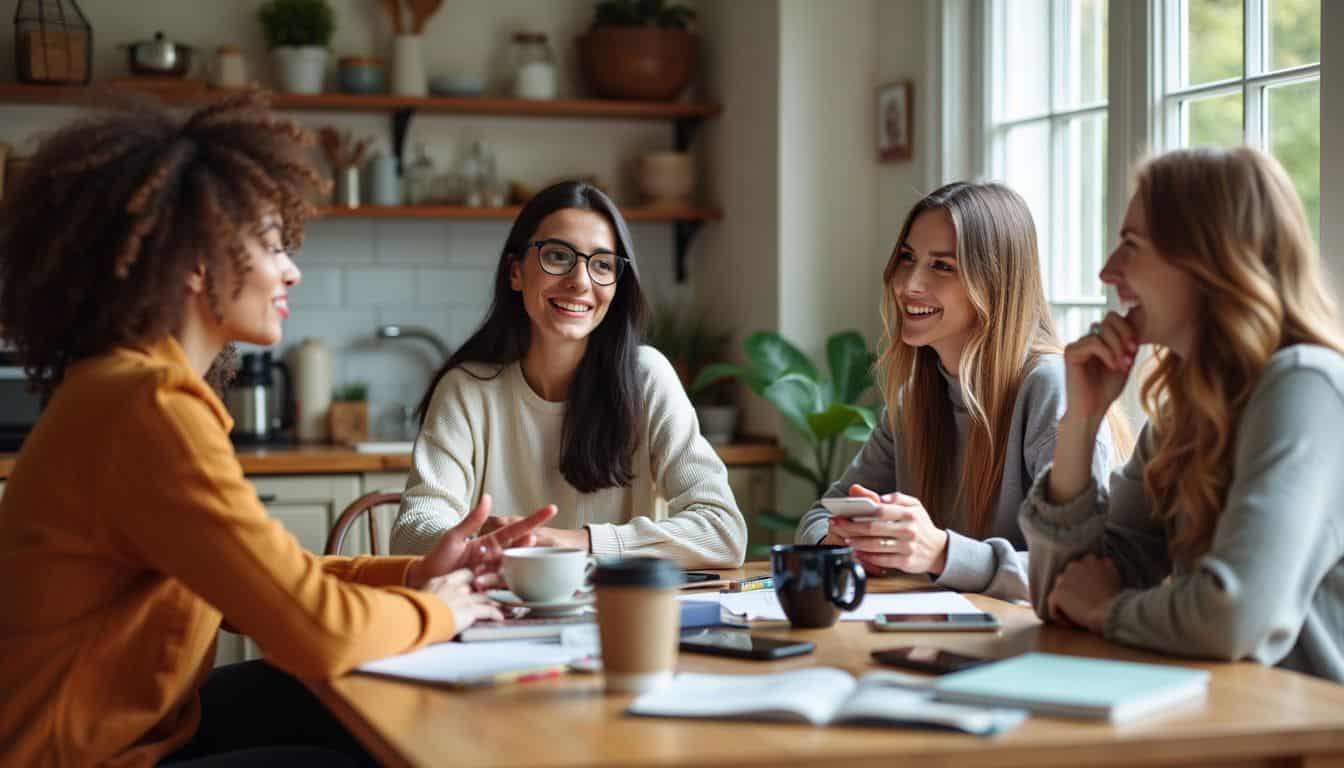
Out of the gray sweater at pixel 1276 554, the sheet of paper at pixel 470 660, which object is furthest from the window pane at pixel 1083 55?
the sheet of paper at pixel 470 660

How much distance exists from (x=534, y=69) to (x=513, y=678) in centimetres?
329

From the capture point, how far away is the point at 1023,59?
3.65m

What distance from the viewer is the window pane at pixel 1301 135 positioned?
262 centimetres

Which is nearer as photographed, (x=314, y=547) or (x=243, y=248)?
(x=243, y=248)

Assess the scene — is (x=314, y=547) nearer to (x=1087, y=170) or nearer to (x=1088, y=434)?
(x=1087, y=170)

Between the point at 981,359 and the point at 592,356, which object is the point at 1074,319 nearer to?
the point at 981,359

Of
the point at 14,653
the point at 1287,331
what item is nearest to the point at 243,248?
the point at 14,653

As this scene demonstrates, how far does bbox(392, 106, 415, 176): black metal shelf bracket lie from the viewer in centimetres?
443

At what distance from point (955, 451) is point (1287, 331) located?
97cm

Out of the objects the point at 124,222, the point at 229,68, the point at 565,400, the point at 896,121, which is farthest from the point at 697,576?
the point at 229,68

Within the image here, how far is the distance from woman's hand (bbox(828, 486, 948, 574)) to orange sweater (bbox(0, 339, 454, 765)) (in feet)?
2.22

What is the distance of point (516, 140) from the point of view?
4633mm

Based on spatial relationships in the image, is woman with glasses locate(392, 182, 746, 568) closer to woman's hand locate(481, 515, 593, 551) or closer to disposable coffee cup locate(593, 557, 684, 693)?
woman's hand locate(481, 515, 593, 551)

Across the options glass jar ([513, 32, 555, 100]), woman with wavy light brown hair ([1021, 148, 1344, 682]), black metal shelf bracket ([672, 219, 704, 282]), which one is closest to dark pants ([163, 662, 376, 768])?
woman with wavy light brown hair ([1021, 148, 1344, 682])
